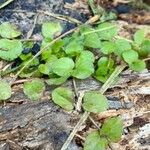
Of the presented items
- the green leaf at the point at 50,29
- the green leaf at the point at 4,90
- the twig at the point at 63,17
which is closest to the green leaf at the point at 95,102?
the green leaf at the point at 4,90

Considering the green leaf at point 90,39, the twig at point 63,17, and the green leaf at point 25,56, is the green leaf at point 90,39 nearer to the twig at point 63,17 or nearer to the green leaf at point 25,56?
the twig at point 63,17

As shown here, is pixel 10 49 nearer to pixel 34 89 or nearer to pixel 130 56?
pixel 34 89

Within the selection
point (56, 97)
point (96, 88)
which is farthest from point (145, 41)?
point (56, 97)

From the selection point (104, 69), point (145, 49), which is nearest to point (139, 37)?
point (145, 49)

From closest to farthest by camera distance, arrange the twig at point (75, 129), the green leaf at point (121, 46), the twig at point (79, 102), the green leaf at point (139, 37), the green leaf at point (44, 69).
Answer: the twig at point (75, 129) → the twig at point (79, 102) → the green leaf at point (44, 69) → the green leaf at point (121, 46) → the green leaf at point (139, 37)

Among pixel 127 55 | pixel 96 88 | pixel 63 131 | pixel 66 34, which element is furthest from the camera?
pixel 66 34

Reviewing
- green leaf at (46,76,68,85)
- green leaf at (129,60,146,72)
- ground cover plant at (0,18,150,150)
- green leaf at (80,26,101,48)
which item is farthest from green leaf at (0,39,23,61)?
green leaf at (129,60,146,72)

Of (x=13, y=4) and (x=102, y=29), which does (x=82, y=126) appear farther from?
(x=13, y=4)
